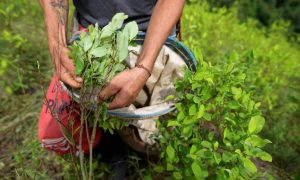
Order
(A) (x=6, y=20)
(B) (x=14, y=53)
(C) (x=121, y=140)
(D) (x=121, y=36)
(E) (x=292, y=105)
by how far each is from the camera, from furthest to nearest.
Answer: (A) (x=6, y=20) < (B) (x=14, y=53) < (E) (x=292, y=105) < (C) (x=121, y=140) < (D) (x=121, y=36)

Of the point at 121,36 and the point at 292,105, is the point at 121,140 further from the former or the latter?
the point at 292,105

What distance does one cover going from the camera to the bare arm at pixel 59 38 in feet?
4.66

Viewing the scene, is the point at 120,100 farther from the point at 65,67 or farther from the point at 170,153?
the point at 170,153

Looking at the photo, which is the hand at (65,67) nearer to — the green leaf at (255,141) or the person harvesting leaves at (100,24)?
the person harvesting leaves at (100,24)

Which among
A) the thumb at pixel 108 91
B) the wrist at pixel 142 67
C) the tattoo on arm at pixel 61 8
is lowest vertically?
the thumb at pixel 108 91

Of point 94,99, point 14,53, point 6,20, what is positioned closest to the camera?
point 94,99

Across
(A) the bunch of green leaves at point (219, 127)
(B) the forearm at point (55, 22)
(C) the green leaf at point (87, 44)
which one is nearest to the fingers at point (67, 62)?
(B) the forearm at point (55, 22)

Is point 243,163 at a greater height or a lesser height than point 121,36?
lesser

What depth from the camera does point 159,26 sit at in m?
1.55

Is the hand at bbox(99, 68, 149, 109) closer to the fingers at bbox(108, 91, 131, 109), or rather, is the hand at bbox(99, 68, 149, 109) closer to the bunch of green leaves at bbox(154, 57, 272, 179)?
the fingers at bbox(108, 91, 131, 109)

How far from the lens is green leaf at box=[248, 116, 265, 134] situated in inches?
56.2

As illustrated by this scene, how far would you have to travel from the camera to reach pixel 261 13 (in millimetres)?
25375

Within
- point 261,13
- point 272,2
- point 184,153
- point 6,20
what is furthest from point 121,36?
point 272,2

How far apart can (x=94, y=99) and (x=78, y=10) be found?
631mm
